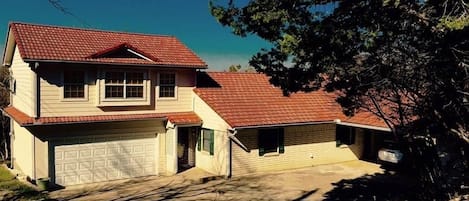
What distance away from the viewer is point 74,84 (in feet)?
57.5

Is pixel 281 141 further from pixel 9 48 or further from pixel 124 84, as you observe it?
pixel 9 48

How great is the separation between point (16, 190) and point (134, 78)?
6267mm

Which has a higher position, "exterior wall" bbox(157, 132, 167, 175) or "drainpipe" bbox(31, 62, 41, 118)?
"drainpipe" bbox(31, 62, 41, 118)

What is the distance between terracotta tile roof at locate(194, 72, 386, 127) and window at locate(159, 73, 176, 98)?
116 cm

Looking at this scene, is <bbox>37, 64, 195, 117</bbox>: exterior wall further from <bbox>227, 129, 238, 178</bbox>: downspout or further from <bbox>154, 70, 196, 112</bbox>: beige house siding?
<bbox>227, 129, 238, 178</bbox>: downspout

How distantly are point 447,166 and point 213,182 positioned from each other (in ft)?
29.3

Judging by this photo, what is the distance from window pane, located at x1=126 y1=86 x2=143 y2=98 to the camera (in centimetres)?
1870

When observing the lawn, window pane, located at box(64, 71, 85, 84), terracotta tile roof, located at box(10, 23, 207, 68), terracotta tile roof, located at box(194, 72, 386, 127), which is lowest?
the lawn

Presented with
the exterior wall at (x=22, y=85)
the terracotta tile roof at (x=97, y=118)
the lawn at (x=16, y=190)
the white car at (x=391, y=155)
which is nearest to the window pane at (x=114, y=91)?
the terracotta tile roof at (x=97, y=118)

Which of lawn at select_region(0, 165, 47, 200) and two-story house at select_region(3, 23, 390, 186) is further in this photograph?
two-story house at select_region(3, 23, 390, 186)

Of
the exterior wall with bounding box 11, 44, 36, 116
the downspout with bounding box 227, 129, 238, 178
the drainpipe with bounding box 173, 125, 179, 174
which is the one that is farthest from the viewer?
the drainpipe with bounding box 173, 125, 179, 174

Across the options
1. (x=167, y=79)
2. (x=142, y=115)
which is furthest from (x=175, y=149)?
(x=167, y=79)

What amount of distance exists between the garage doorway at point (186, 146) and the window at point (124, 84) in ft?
9.86

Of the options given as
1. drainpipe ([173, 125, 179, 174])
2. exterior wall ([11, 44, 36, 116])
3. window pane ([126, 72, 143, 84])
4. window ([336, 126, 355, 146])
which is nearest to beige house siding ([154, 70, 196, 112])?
window pane ([126, 72, 143, 84])
